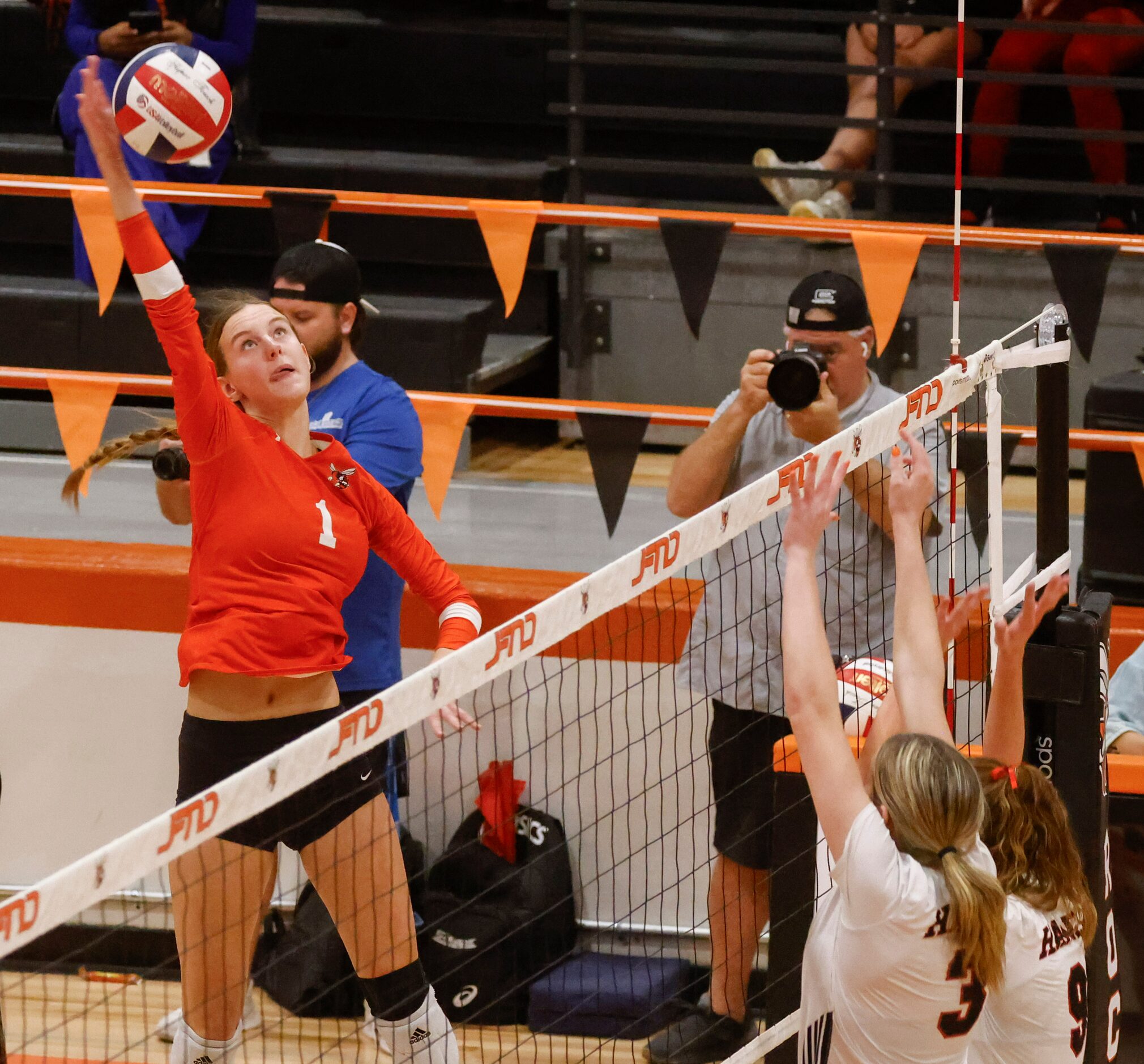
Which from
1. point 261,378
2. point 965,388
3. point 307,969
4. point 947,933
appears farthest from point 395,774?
point 947,933

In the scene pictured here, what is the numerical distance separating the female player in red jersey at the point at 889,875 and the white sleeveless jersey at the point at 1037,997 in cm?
11

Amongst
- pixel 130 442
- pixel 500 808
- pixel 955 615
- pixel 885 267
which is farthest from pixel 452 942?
pixel 885 267

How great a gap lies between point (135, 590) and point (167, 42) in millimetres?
2665

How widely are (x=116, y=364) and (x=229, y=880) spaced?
4.34m

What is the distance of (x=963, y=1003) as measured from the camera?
2775 millimetres

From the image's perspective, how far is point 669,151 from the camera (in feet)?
28.5

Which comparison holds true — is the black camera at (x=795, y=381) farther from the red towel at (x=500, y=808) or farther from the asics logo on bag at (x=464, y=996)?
the asics logo on bag at (x=464, y=996)

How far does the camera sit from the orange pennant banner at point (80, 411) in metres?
5.16

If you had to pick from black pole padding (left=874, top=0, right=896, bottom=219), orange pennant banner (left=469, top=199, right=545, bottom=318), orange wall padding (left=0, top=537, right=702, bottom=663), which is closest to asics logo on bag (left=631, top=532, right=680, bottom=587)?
orange wall padding (left=0, top=537, right=702, bottom=663)

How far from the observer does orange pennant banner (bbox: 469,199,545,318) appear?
5059 millimetres

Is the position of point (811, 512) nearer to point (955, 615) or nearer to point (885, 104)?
point (955, 615)

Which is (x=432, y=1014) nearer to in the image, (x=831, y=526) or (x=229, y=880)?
(x=229, y=880)

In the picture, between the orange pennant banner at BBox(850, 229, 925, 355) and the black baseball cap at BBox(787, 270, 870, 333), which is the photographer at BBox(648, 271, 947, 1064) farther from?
the orange pennant banner at BBox(850, 229, 925, 355)

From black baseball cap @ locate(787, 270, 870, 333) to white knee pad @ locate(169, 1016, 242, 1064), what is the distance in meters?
2.18
